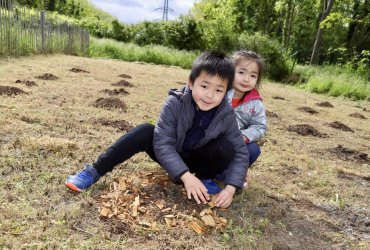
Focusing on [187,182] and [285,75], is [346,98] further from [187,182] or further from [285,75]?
[187,182]

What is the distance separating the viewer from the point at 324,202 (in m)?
3.56

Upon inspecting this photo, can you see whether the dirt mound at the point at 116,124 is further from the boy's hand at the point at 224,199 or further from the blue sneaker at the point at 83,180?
the boy's hand at the point at 224,199

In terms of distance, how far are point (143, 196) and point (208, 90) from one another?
93cm

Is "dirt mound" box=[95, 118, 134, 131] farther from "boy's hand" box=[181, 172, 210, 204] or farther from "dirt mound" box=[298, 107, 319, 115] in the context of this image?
"dirt mound" box=[298, 107, 319, 115]

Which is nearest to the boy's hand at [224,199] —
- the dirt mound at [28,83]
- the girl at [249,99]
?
the girl at [249,99]

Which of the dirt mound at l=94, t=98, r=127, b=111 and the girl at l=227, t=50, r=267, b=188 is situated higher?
the girl at l=227, t=50, r=267, b=188

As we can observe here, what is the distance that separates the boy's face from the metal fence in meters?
9.44

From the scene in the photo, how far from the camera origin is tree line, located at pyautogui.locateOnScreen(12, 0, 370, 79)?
20.5m

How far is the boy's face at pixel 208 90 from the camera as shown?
2.76 metres

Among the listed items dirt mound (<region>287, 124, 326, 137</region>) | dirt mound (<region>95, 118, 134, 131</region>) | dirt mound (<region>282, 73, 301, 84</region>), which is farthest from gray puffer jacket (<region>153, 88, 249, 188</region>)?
dirt mound (<region>282, 73, 301, 84</region>)

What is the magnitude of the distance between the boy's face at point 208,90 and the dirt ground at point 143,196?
30.3 inches

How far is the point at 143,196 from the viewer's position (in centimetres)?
288

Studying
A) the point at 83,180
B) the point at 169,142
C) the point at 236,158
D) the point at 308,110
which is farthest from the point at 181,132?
the point at 308,110

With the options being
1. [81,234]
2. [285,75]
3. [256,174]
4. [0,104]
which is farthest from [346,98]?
[81,234]
